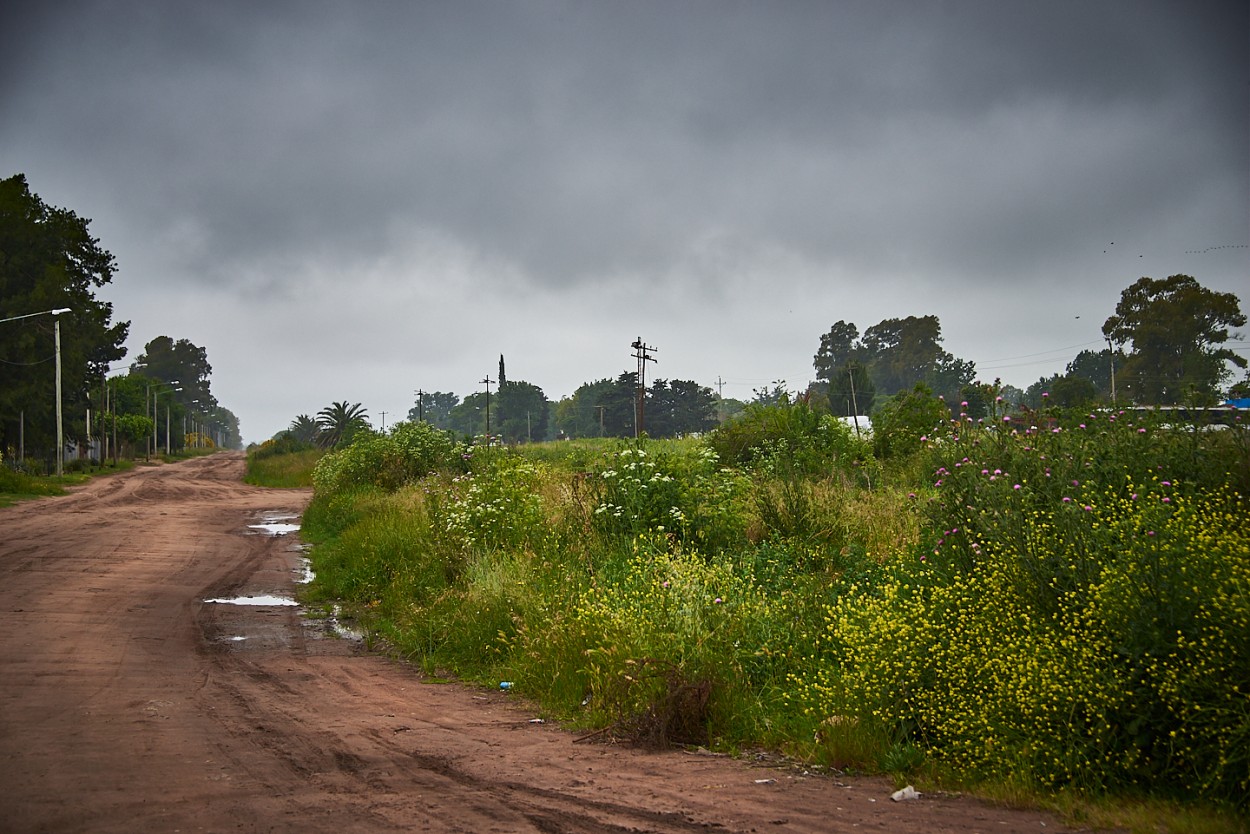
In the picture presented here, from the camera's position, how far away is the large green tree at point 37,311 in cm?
4506

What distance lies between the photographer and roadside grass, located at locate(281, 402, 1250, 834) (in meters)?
4.71

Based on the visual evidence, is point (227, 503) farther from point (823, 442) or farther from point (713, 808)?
point (713, 808)

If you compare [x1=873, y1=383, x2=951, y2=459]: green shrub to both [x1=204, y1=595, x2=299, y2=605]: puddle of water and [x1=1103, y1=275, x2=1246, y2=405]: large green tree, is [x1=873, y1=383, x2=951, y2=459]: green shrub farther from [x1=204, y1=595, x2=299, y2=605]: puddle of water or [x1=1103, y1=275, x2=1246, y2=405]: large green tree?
[x1=1103, y1=275, x2=1246, y2=405]: large green tree

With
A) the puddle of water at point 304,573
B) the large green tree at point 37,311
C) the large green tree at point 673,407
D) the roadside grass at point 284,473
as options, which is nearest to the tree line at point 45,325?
the large green tree at point 37,311

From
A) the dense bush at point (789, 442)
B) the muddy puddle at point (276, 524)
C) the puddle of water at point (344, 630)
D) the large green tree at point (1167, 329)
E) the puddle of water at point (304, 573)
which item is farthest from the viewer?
the large green tree at point (1167, 329)

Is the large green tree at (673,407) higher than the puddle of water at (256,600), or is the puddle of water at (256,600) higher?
the large green tree at (673,407)

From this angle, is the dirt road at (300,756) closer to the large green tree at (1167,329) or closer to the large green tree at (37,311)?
the large green tree at (37,311)

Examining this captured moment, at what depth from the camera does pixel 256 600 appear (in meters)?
13.0

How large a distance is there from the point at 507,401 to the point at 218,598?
127611 mm

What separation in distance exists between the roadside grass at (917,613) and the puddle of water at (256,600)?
112cm

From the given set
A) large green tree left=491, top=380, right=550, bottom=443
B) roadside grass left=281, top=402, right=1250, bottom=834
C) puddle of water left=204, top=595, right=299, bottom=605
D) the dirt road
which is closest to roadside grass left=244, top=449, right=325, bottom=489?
puddle of water left=204, top=595, right=299, bottom=605

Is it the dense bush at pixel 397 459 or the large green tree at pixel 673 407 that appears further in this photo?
the large green tree at pixel 673 407

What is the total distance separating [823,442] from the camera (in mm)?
21484

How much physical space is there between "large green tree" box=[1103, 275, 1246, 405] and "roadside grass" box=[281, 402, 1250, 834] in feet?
203
